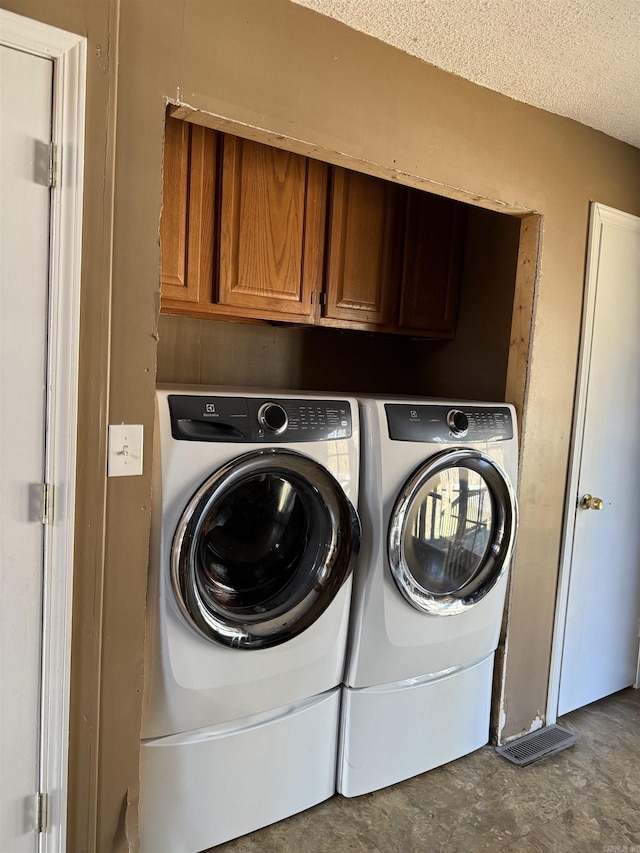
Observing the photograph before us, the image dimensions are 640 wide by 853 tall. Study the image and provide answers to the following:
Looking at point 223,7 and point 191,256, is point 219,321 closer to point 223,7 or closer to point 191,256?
point 191,256

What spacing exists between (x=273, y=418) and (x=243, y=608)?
1.82ft

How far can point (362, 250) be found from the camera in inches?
98.3

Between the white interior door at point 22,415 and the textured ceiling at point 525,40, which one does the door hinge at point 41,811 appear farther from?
the textured ceiling at point 525,40

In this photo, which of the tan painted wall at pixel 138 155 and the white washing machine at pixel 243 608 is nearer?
the tan painted wall at pixel 138 155

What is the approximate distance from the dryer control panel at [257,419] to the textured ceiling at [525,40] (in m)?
1.03

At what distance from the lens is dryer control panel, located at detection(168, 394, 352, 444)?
5.32 ft

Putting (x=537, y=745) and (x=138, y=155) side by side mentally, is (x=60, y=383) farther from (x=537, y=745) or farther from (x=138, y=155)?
(x=537, y=745)

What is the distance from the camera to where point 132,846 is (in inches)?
65.1

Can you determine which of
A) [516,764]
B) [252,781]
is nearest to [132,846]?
[252,781]

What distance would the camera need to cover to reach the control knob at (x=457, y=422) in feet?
6.93

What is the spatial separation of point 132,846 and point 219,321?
5.59 feet

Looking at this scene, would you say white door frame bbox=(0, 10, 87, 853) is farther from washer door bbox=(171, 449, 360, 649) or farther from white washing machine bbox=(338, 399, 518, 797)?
white washing machine bbox=(338, 399, 518, 797)

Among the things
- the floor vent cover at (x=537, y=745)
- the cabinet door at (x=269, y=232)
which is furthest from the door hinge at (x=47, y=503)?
the floor vent cover at (x=537, y=745)

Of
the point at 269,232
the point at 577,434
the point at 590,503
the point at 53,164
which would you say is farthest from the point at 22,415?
the point at 590,503
